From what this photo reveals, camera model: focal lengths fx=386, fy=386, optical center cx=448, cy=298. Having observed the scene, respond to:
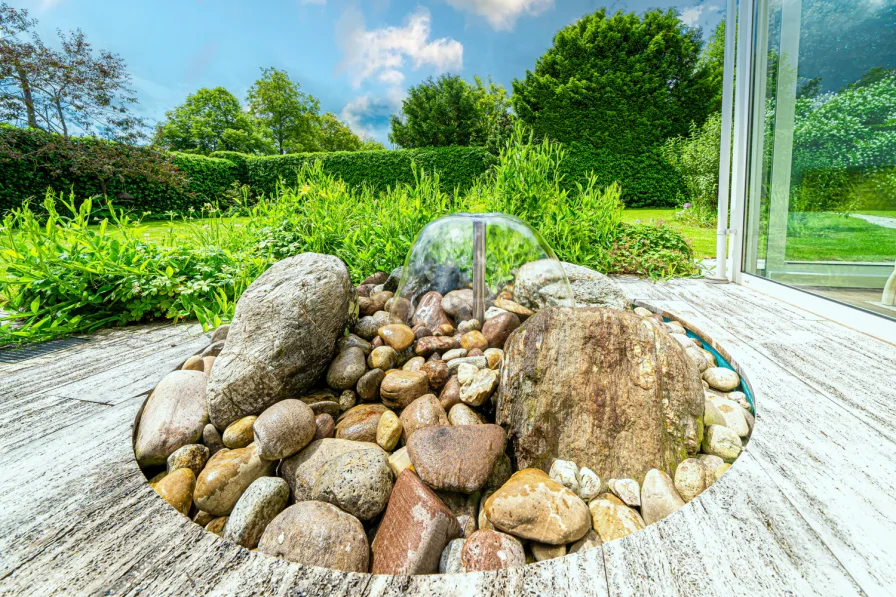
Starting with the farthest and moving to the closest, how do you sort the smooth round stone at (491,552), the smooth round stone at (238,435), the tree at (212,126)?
1. the tree at (212,126)
2. the smooth round stone at (238,435)
3. the smooth round stone at (491,552)

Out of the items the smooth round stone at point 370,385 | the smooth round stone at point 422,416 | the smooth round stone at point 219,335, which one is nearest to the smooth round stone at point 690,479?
the smooth round stone at point 422,416

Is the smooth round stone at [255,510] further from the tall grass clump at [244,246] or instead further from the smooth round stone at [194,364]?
the tall grass clump at [244,246]

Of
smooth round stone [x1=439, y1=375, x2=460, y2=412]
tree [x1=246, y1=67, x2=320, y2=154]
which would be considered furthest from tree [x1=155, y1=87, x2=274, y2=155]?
smooth round stone [x1=439, y1=375, x2=460, y2=412]

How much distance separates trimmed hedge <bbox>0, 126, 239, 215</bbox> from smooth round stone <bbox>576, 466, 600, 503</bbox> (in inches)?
412

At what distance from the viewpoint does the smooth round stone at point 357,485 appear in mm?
1153

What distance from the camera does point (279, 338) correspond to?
157 centimetres

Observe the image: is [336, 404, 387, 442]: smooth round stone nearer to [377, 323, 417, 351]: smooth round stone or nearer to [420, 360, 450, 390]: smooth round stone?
[420, 360, 450, 390]: smooth round stone

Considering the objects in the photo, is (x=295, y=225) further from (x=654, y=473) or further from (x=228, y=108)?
(x=228, y=108)

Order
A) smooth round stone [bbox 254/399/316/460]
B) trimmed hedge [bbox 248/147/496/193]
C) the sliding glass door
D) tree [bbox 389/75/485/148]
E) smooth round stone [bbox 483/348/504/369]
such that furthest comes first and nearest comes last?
tree [bbox 389/75/485/148], trimmed hedge [bbox 248/147/496/193], the sliding glass door, smooth round stone [bbox 483/348/504/369], smooth round stone [bbox 254/399/316/460]

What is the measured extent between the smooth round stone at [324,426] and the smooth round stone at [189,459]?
1.26 feet

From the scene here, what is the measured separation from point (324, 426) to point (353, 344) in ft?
1.61

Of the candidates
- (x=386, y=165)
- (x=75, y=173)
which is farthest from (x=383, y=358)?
(x=386, y=165)

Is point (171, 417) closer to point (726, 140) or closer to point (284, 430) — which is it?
point (284, 430)

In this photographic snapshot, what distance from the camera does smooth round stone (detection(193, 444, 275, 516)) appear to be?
1196mm
